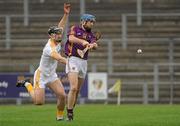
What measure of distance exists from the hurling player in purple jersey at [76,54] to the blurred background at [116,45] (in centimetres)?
1259

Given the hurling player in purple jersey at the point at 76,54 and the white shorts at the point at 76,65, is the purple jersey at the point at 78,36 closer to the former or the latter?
the hurling player in purple jersey at the point at 76,54

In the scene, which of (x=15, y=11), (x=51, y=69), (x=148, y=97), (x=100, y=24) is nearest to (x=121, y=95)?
(x=148, y=97)

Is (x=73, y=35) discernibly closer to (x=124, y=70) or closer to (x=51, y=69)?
(x=51, y=69)

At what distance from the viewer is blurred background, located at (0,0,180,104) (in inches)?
Result: 1223

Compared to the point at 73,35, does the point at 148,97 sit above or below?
below

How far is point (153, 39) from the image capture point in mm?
32594

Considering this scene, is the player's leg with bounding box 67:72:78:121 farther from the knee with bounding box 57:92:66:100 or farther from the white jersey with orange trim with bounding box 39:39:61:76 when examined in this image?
the white jersey with orange trim with bounding box 39:39:61:76

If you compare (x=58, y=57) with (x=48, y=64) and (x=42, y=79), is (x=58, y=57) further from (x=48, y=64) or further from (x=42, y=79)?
(x=42, y=79)

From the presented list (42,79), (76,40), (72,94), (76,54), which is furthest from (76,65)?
(42,79)

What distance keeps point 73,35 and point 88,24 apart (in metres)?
0.39

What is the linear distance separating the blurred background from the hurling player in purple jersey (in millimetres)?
12594

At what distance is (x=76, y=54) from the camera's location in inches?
681

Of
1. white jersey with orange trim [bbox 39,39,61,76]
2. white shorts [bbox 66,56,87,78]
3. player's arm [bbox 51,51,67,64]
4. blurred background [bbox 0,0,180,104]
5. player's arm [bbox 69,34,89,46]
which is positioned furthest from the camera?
blurred background [bbox 0,0,180,104]

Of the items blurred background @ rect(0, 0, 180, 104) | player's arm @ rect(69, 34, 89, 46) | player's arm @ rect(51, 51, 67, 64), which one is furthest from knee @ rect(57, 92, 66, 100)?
blurred background @ rect(0, 0, 180, 104)
